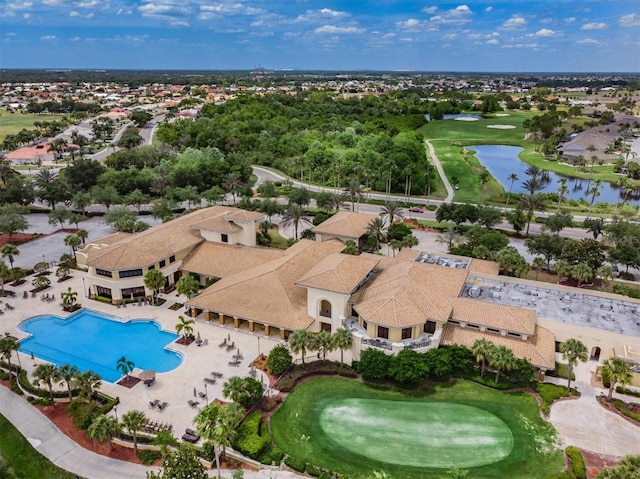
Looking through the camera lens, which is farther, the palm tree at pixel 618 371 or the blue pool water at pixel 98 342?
the blue pool water at pixel 98 342

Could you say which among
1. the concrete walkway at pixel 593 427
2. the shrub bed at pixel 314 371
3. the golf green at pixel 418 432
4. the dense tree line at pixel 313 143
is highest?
the dense tree line at pixel 313 143

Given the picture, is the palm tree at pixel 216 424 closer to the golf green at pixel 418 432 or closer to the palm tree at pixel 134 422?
the palm tree at pixel 134 422

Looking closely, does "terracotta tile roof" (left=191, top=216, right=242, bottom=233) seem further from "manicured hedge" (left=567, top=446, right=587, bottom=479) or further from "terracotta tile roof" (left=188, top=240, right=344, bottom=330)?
"manicured hedge" (left=567, top=446, right=587, bottom=479)

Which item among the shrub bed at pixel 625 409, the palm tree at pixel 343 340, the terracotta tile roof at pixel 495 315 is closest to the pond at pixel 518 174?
the terracotta tile roof at pixel 495 315

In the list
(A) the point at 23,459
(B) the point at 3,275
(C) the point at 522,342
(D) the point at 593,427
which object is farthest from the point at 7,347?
(D) the point at 593,427

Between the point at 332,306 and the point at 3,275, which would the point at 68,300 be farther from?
the point at 332,306
